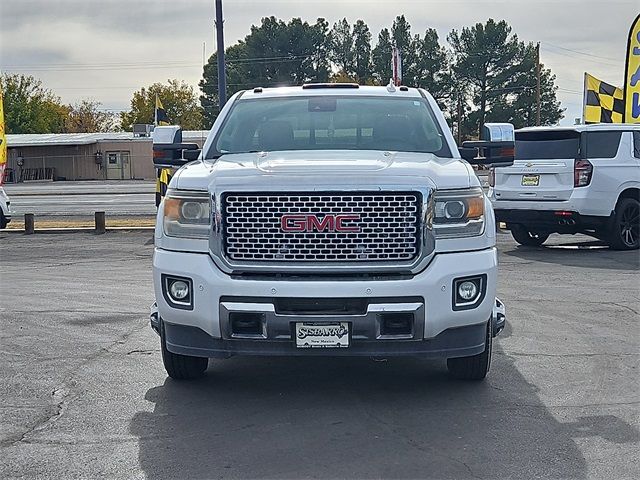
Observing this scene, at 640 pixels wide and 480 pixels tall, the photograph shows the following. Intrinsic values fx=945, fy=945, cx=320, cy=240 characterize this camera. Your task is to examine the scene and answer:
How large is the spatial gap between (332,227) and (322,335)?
0.64 meters

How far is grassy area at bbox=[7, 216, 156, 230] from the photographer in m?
20.0

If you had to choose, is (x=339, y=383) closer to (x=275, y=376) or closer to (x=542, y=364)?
(x=275, y=376)

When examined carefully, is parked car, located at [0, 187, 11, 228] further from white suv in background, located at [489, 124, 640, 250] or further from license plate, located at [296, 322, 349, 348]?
license plate, located at [296, 322, 349, 348]

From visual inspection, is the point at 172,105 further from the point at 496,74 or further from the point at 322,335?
the point at 322,335

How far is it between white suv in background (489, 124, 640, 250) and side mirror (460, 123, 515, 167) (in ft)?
21.6

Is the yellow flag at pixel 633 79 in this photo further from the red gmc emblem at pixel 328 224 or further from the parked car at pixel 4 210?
the red gmc emblem at pixel 328 224

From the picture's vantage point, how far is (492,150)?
7.26 meters

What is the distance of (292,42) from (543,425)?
6354 centimetres

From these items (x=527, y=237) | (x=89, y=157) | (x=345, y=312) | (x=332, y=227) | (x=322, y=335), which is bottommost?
(x=89, y=157)

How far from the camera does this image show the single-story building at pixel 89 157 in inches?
2638

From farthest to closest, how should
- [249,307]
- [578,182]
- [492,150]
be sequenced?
[578,182], [492,150], [249,307]

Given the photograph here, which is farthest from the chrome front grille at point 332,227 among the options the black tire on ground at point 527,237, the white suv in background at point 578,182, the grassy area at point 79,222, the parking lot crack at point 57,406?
the grassy area at point 79,222

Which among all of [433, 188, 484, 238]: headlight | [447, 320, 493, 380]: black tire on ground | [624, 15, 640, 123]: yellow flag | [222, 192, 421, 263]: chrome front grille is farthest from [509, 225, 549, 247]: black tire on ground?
[222, 192, 421, 263]: chrome front grille

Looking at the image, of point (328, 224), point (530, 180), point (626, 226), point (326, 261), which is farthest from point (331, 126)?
point (626, 226)
